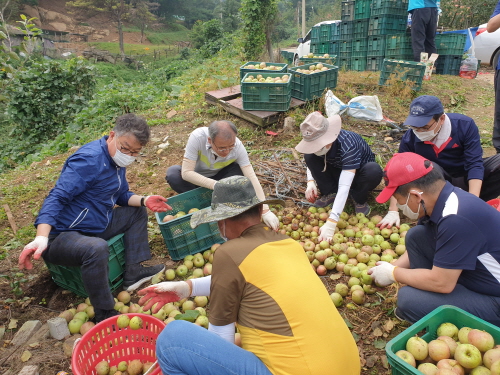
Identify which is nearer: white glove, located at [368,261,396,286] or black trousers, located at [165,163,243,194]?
white glove, located at [368,261,396,286]

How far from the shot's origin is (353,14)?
10398mm

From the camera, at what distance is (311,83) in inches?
274

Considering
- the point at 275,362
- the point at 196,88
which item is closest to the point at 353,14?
the point at 196,88

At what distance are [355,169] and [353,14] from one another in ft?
26.9

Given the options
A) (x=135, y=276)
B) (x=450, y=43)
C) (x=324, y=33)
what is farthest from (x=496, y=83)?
(x=324, y=33)

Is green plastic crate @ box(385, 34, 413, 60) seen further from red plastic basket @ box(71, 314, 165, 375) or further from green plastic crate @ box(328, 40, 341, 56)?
red plastic basket @ box(71, 314, 165, 375)

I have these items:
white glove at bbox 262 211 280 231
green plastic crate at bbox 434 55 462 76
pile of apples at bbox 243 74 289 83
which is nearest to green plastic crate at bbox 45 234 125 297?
white glove at bbox 262 211 280 231

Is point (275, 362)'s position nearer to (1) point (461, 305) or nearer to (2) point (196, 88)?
(1) point (461, 305)

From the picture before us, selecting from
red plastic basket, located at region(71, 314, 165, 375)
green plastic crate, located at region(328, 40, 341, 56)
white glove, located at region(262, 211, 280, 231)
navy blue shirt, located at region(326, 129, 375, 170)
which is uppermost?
green plastic crate, located at region(328, 40, 341, 56)

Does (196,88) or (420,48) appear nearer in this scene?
(420,48)

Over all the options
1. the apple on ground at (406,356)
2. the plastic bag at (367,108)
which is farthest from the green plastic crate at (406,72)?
the apple on ground at (406,356)

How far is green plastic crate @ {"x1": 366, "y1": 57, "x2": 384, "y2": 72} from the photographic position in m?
10.1

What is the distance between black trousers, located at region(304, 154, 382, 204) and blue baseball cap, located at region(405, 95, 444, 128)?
32.6 inches

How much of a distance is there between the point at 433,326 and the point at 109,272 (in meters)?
2.82
